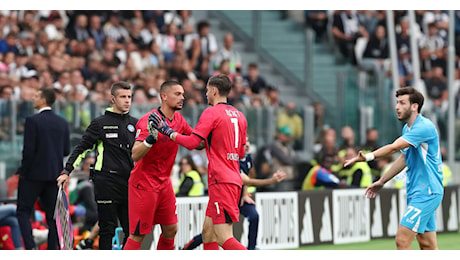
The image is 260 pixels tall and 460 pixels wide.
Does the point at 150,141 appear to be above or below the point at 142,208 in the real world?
above

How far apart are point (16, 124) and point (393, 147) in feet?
26.2

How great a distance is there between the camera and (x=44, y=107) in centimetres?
1312

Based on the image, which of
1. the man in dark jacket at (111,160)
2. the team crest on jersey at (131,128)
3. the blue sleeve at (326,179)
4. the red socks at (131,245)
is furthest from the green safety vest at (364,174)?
the red socks at (131,245)

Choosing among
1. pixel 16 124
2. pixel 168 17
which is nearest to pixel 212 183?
pixel 16 124

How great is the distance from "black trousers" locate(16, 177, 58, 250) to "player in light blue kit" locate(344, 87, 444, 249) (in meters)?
4.17

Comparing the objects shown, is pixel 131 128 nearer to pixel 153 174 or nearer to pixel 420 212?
pixel 153 174

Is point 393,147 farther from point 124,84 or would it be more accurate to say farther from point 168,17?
point 168,17

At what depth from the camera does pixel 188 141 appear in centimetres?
1049

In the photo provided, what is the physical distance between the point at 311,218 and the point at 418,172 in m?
5.64

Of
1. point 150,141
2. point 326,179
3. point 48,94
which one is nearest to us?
point 150,141

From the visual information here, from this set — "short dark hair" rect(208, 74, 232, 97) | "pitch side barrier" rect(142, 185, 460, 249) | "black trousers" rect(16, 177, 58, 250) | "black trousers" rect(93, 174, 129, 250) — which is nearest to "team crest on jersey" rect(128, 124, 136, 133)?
"black trousers" rect(93, 174, 129, 250)

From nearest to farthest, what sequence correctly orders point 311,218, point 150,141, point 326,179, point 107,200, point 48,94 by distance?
point 150,141 < point 107,200 < point 48,94 < point 311,218 < point 326,179

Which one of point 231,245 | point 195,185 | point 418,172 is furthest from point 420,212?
point 195,185

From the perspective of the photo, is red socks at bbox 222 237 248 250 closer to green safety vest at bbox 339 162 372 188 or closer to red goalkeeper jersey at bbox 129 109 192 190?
red goalkeeper jersey at bbox 129 109 192 190
